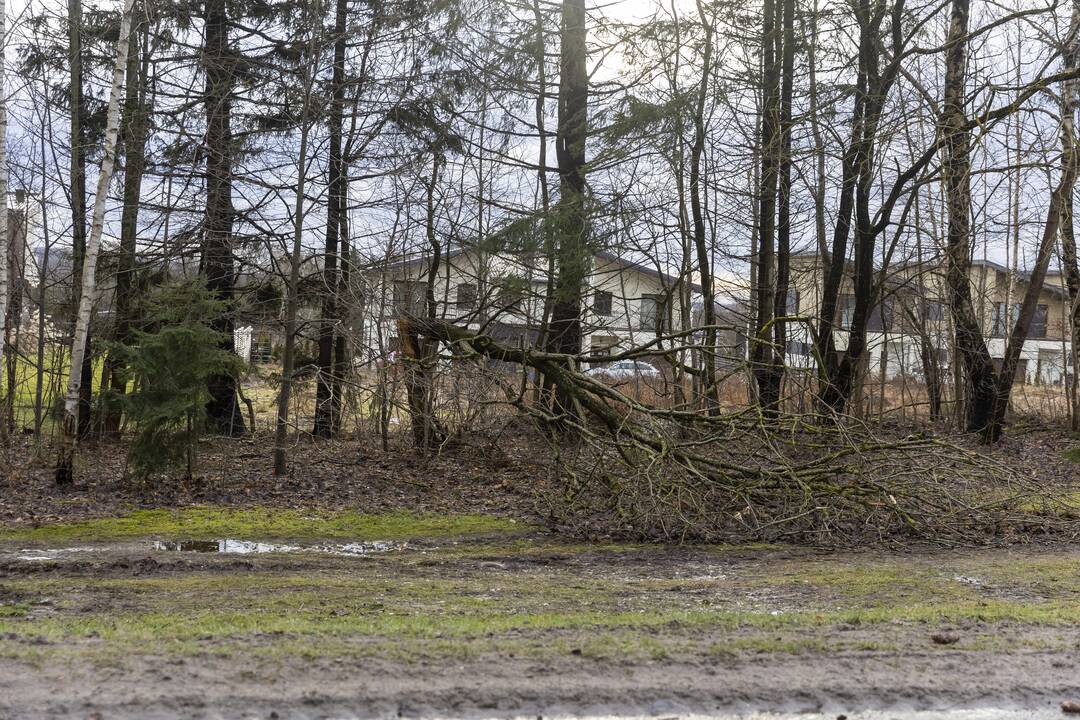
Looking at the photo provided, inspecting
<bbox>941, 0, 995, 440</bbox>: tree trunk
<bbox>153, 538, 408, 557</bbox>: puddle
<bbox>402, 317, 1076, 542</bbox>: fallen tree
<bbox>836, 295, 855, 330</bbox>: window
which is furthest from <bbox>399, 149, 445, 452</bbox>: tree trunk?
<bbox>941, 0, 995, 440</bbox>: tree trunk

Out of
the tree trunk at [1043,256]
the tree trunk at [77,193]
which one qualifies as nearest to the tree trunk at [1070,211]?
the tree trunk at [1043,256]

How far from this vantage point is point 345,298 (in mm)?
15953

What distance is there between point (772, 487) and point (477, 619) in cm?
529

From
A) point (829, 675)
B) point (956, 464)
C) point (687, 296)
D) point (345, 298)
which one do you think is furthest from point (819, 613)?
point (687, 296)

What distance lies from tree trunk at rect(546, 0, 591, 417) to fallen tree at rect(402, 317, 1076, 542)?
9.37 feet

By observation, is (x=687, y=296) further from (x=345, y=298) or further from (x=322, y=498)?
(x=322, y=498)

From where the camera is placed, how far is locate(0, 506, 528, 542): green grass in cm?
1007

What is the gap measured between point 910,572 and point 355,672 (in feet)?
18.7

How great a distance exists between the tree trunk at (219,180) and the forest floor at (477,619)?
172 inches

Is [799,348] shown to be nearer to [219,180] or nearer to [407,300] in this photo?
[407,300]

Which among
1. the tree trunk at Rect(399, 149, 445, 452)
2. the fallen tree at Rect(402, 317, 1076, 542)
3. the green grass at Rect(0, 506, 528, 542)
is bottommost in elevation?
the green grass at Rect(0, 506, 528, 542)

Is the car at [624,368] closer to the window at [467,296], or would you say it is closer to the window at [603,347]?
the window at [603,347]

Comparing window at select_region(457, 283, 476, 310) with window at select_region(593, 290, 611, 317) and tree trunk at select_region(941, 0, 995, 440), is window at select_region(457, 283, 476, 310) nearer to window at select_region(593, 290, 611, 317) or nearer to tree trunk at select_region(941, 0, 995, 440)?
window at select_region(593, 290, 611, 317)

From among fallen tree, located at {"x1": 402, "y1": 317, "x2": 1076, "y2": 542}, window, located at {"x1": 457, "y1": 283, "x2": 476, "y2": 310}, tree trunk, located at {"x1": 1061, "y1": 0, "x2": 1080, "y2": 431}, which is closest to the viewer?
fallen tree, located at {"x1": 402, "y1": 317, "x2": 1076, "y2": 542}
